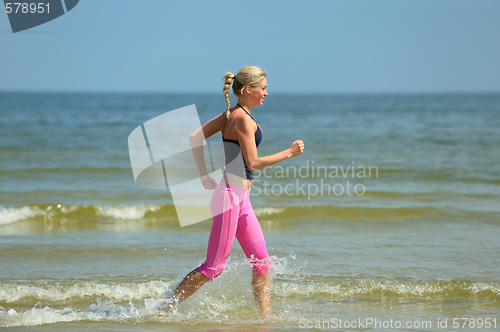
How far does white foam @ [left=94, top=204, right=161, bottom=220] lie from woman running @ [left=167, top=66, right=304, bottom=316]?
490cm

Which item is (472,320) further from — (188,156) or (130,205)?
(188,156)

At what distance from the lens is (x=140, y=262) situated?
6.24 metres

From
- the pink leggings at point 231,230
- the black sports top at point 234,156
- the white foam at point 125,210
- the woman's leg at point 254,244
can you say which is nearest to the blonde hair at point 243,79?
the black sports top at point 234,156

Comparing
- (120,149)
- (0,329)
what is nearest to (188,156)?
(120,149)

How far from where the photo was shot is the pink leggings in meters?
3.87

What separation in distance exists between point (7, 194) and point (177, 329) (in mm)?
7786

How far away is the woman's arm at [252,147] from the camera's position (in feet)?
11.9

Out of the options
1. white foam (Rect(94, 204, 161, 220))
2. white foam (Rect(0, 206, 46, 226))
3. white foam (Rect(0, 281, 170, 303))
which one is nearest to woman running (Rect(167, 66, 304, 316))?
white foam (Rect(0, 281, 170, 303))

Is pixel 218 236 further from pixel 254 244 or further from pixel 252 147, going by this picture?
pixel 252 147

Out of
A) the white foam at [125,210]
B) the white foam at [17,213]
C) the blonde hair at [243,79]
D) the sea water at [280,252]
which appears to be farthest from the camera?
the white foam at [125,210]

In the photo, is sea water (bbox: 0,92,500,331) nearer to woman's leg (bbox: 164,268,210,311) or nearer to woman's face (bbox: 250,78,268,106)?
woman's leg (bbox: 164,268,210,311)

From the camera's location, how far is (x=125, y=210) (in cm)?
902

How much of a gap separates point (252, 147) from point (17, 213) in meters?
6.60

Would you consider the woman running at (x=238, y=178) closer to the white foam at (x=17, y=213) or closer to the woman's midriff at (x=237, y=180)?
the woman's midriff at (x=237, y=180)
